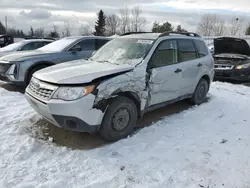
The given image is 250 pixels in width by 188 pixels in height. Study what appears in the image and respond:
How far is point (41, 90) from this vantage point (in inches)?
138

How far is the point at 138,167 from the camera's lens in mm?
3039

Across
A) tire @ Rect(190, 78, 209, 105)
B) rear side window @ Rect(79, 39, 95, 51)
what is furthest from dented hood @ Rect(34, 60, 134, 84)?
rear side window @ Rect(79, 39, 95, 51)

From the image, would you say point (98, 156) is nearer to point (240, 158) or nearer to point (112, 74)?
point (112, 74)

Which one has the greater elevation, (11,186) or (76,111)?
(76,111)

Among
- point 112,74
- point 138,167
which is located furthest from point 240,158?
point 112,74

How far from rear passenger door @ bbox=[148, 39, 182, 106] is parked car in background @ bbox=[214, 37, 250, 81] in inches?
174

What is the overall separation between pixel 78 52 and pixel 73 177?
16.7 feet

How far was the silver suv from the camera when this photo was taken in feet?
10.7

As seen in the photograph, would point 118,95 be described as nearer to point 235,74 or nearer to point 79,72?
point 79,72

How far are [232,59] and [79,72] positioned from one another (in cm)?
705

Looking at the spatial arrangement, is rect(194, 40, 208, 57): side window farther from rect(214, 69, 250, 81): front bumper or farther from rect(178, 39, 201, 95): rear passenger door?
rect(214, 69, 250, 81): front bumper

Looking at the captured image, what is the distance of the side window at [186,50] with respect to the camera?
16.0ft

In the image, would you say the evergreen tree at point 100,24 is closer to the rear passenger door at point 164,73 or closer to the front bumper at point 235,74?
the front bumper at point 235,74

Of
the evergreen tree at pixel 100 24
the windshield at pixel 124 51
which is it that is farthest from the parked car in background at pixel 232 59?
the evergreen tree at pixel 100 24
